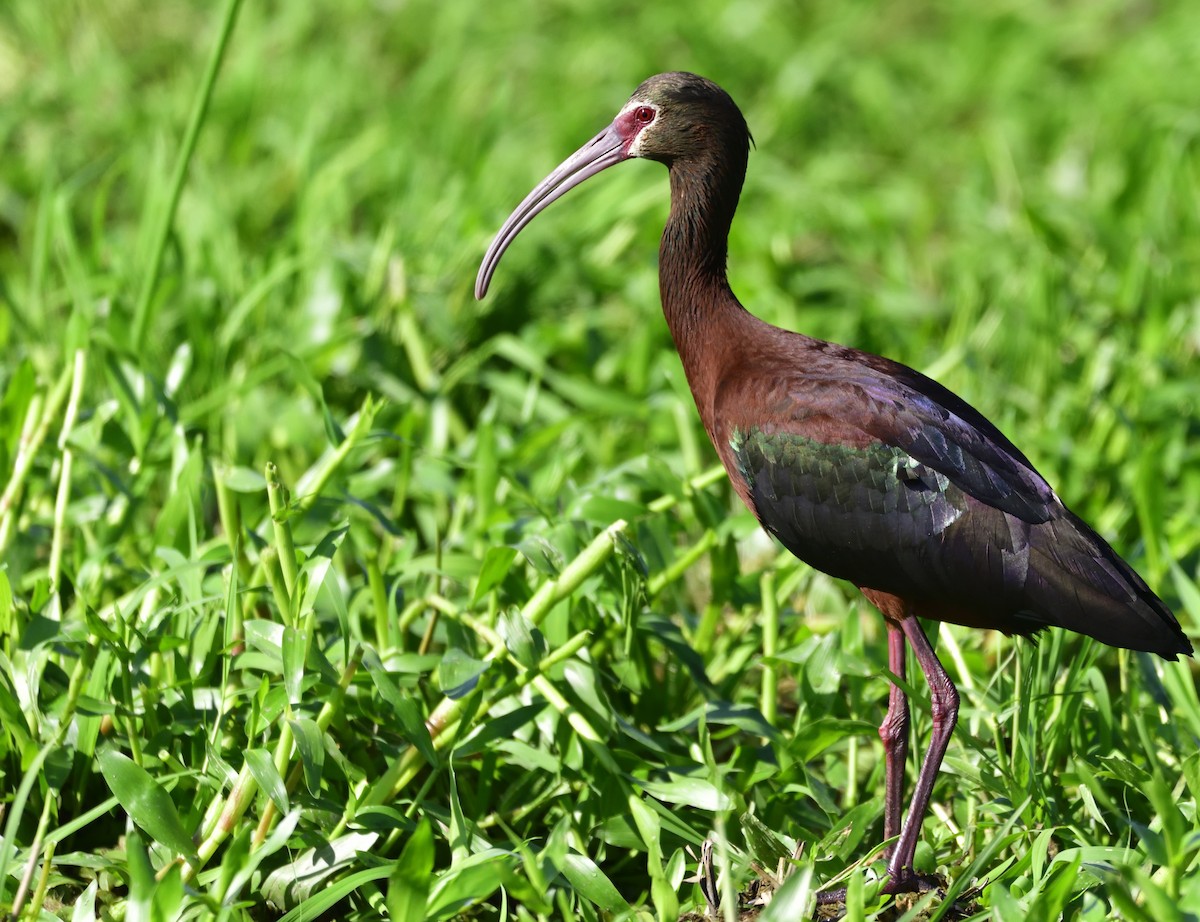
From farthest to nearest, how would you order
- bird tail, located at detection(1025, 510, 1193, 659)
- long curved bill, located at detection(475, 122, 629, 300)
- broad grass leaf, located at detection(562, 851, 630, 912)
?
1. long curved bill, located at detection(475, 122, 629, 300)
2. bird tail, located at detection(1025, 510, 1193, 659)
3. broad grass leaf, located at detection(562, 851, 630, 912)

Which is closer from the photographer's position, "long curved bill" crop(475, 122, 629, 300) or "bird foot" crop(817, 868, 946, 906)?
"bird foot" crop(817, 868, 946, 906)

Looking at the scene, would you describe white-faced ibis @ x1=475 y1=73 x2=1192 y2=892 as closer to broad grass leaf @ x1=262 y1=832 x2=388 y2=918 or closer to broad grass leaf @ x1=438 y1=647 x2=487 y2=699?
broad grass leaf @ x1=438 y1=647 x2=487 y2=699

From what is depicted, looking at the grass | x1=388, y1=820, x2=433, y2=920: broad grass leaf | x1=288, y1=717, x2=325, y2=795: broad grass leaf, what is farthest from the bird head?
x1=388, y1=820, x2=433, y2=920: broad grass leaf

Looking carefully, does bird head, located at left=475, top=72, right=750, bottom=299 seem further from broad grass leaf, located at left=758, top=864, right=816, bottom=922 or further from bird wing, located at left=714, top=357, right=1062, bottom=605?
broad grass leaf, located at left=758, top=864, right=816, bottom=922

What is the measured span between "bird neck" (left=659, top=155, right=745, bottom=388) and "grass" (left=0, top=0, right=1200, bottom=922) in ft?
1.49

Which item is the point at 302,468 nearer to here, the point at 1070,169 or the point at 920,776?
the point at 920,776

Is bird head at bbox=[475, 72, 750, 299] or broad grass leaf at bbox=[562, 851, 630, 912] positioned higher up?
bird head at bbox=[475, 72, 750, 299]

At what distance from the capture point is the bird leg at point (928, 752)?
10.0 feet

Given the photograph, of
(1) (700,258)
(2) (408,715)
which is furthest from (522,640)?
(1) (700,258)

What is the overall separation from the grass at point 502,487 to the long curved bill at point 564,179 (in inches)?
21.3

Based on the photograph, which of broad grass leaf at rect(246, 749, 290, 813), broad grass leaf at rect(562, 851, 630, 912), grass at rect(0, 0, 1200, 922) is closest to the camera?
broad grass leaf at rect(246, 749, 290, 813)

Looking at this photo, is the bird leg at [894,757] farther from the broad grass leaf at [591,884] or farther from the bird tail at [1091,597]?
the broad grass leaf at [591,884]

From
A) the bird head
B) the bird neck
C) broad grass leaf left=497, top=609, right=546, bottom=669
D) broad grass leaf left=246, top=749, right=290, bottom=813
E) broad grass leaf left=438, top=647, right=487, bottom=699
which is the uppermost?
the bird head

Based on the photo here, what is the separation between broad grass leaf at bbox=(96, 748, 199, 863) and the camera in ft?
8.82
